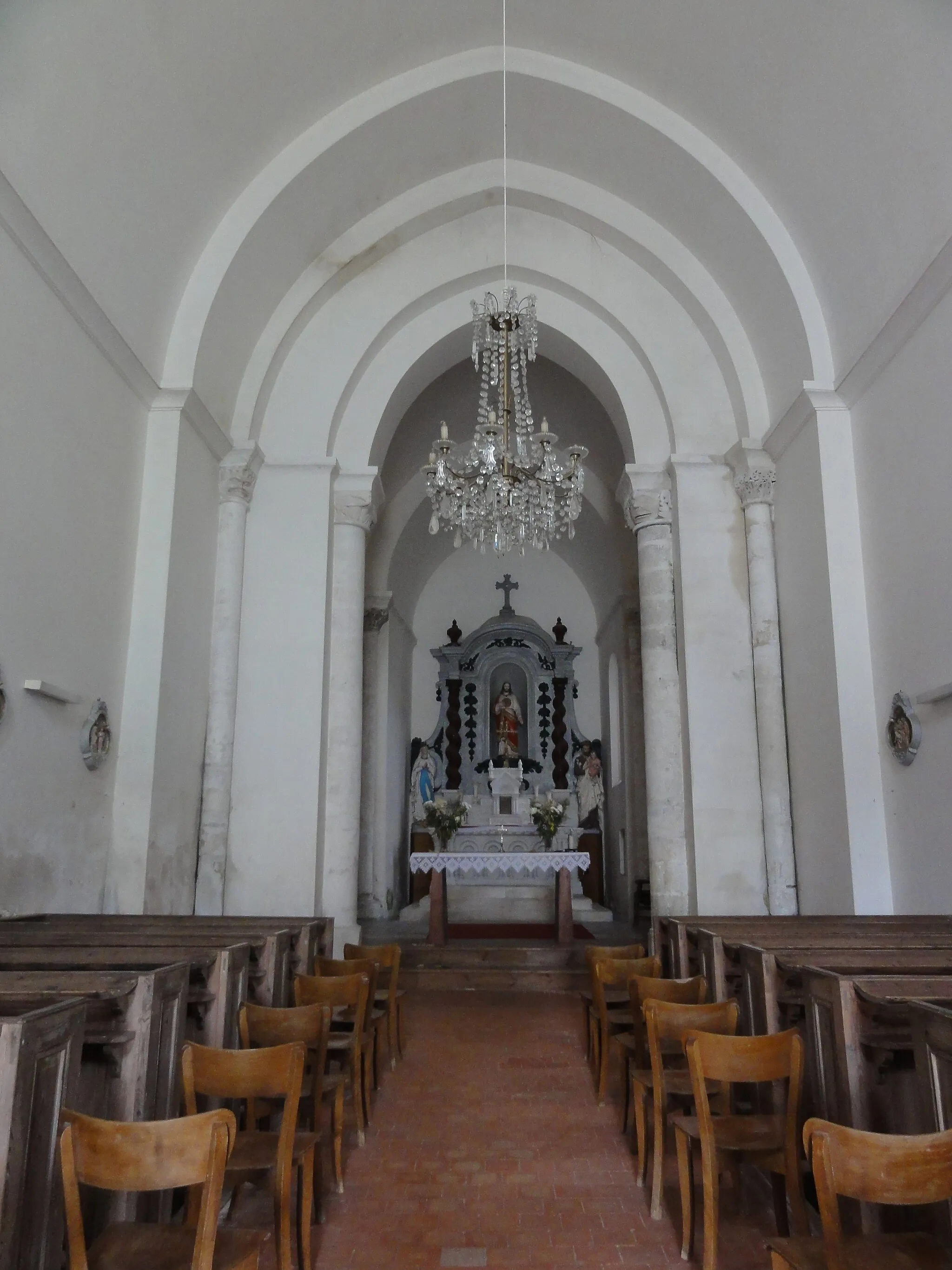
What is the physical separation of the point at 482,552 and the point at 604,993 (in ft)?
11.8

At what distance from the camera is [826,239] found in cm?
678

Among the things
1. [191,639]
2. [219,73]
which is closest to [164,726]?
[191,639]

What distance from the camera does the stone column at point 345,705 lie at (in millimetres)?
7734

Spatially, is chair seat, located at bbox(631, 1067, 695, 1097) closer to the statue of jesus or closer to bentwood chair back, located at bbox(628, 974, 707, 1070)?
bentwood chair back, located at bbox(628, 974, 707, 1070)

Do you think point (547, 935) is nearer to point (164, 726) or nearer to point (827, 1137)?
point (164, 726)

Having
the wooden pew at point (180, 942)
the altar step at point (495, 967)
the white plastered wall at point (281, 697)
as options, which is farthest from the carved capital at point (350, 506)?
the wooden pew at point (180, 942)

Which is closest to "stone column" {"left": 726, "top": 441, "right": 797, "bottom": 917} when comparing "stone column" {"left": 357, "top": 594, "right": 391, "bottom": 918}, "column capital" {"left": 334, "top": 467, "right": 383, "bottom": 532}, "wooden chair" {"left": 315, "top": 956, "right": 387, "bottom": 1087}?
"column capital" {"left": 334, "top": 467, "right": 383, "bottom": 532}

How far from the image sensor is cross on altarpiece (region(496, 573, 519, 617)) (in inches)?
565

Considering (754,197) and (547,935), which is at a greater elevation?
(754,197)

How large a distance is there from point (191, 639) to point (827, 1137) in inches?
247

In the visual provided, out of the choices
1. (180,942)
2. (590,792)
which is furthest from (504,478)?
(590,792)

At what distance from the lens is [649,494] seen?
27.6ft

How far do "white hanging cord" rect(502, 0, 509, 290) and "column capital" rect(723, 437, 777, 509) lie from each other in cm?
292

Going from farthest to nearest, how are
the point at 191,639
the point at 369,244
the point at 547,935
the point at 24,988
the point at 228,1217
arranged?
1. the point at 547,935
2. the point at 369,244
3. the point at 191,639
4. the point at 228,1217
5. the point at 24,988
